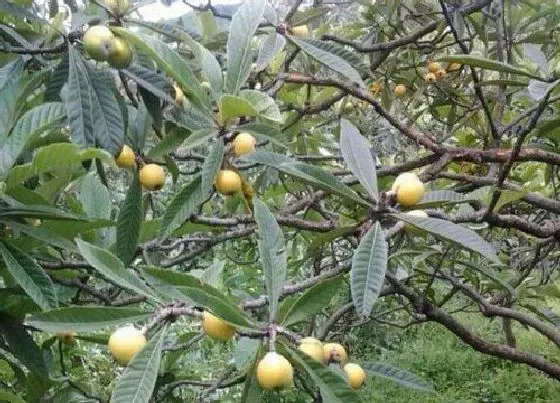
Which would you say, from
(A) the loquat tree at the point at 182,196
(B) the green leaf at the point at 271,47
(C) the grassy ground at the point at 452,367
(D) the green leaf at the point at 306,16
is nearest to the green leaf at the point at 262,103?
(A) the loquat tree at the point at 182,196

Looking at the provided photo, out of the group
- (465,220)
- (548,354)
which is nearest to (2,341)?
(465,220)

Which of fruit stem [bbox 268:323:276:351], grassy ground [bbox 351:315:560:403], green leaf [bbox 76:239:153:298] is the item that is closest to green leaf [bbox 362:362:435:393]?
fruit stem [bbox 268:323:276:351]

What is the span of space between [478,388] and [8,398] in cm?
403

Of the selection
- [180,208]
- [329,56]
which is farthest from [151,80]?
[329,56]

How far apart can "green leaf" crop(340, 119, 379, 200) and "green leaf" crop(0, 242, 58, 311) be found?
47 centimetres

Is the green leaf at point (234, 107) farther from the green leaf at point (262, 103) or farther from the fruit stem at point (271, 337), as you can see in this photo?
the fruit stem at point (271, 337)

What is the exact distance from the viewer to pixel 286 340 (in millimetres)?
891

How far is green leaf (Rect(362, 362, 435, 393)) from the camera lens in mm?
1210

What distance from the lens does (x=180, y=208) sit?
1.10 metres

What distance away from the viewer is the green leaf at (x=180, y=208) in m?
1.09

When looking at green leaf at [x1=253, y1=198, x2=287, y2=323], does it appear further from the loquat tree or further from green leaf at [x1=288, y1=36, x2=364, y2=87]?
green leaf at [x1=288, y1=36, x2=364, y2=87]

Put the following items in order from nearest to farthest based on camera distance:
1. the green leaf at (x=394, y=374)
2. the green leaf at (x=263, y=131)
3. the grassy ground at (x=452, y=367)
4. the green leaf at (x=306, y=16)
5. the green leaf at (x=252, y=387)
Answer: the green leaf at (x=252, y=387) < the green leaf at (x=263, y=131) < the green leaf at (x=394, y=374) < the green leaf at (x=306, y=16) < the grassy ground at (x=452, y=367)

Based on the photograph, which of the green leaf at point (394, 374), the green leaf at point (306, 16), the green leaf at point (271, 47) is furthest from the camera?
the green leaf at point (306, 16)

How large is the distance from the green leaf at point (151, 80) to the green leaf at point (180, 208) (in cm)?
14
